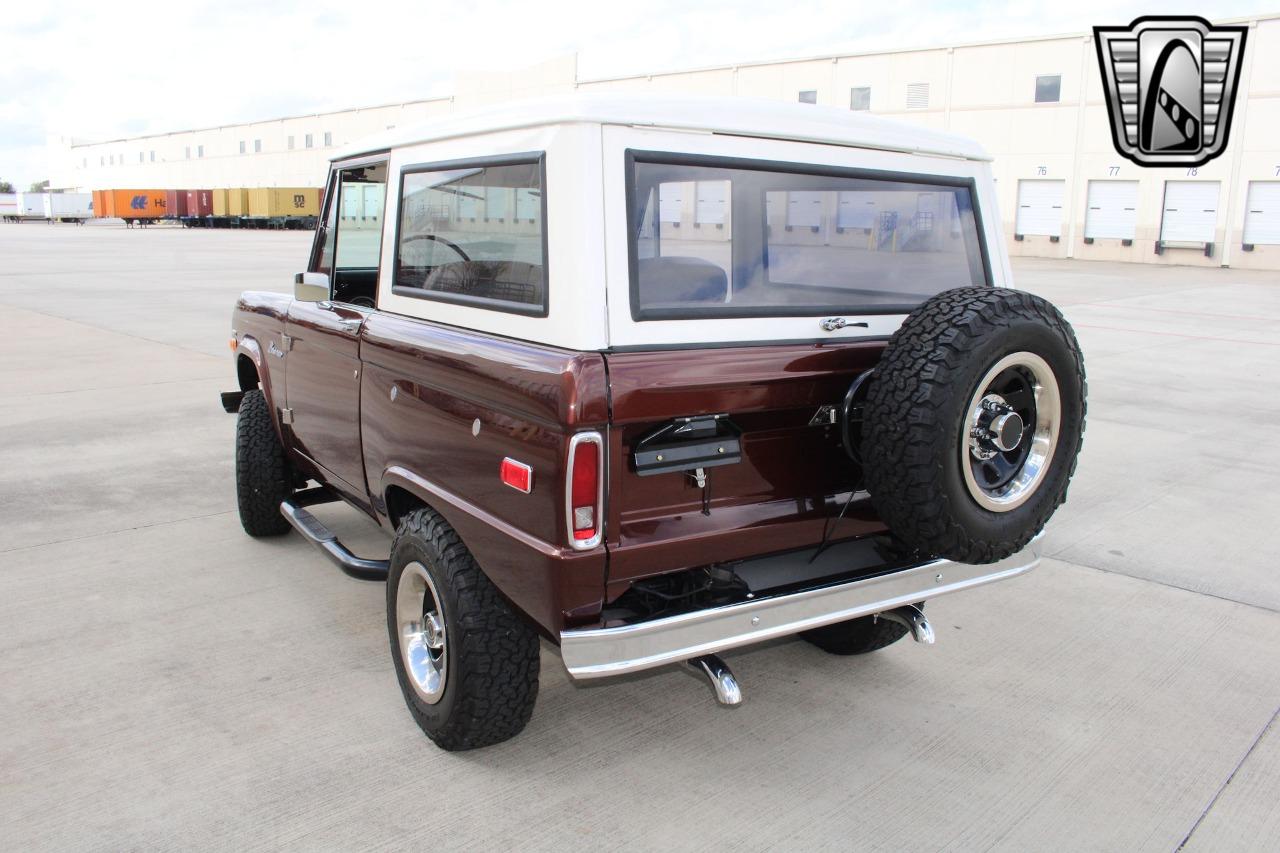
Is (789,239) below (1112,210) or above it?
below

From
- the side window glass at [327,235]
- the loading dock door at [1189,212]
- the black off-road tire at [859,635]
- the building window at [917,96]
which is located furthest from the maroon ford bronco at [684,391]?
the building window at [917,96]

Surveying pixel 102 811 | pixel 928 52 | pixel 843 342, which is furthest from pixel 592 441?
pixel 928 52

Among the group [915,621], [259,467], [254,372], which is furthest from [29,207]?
[915,621]

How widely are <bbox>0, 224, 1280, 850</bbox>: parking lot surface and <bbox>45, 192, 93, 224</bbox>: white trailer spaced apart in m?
76.7

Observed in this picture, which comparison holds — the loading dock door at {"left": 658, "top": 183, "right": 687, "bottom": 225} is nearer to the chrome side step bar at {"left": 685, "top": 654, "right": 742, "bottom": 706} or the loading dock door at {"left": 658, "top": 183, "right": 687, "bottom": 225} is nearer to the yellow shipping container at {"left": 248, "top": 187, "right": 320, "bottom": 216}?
the chrome side step bar at {"left": 685, "top": 654, "right": 742, "bottom": 706}

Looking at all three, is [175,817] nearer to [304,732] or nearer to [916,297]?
[304,732]

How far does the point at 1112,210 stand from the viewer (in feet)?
110

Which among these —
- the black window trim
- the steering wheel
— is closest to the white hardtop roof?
the steering wheel

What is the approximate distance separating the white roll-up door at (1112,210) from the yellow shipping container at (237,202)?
45815 millimetres

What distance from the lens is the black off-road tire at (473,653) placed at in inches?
117

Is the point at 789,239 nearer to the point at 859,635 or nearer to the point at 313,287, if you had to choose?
the point at 859,635

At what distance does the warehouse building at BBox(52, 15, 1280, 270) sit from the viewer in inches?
1207

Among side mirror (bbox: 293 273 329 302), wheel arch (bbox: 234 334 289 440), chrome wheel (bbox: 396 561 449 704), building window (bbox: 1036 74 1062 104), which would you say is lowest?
chrome wheel (bbox: 396 561 449 704)

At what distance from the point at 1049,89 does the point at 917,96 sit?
16.1 ft
